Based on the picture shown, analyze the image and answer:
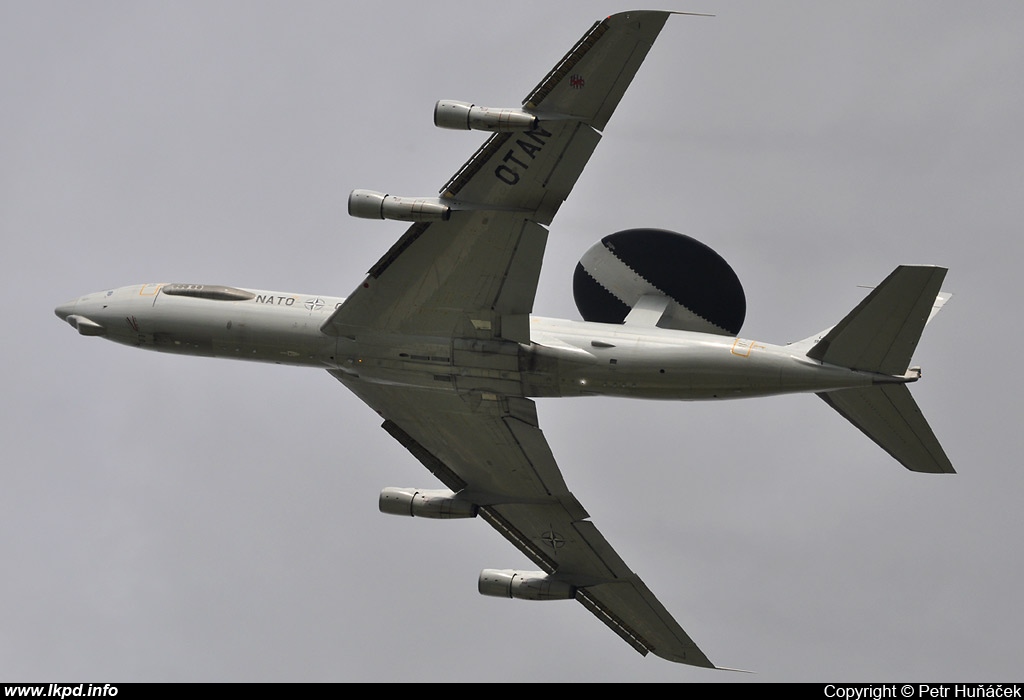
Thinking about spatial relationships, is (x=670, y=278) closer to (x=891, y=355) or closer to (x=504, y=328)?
(x=504, y=328)

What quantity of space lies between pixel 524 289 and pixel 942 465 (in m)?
13.4

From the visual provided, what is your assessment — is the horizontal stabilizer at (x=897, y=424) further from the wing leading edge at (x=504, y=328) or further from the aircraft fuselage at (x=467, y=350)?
the wing leading edge at (x=504, y=328)

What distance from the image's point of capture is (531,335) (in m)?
45.2

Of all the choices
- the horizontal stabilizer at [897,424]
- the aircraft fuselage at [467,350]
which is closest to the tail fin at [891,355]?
the horizontal stabilizer at [897,424]

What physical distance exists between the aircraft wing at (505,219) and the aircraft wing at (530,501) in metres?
4.46

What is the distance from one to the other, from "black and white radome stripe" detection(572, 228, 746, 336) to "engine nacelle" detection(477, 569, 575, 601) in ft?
34.0

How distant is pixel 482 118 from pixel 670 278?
29.9 ft

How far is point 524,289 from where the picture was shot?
44156 millimetres

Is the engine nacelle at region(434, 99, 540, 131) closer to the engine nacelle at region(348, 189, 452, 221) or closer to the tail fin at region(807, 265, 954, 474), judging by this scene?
the engine nacelle at region(348, 189, 452, 221)

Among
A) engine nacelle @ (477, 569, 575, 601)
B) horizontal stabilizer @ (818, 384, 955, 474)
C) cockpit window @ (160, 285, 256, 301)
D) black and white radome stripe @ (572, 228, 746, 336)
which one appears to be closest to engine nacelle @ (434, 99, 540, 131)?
black and white radome stripe @ (572, 228, 746, 336)

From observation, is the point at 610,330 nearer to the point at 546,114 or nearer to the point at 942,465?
the point at 546,114

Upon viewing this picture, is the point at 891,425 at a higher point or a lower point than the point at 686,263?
lower

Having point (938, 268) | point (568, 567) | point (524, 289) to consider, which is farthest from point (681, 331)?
point (568, 567)

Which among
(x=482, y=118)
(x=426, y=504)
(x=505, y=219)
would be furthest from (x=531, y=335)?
(x=426, y=504)
